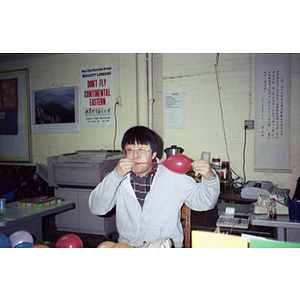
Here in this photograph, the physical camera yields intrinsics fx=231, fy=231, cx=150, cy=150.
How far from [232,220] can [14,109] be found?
1.98 meters

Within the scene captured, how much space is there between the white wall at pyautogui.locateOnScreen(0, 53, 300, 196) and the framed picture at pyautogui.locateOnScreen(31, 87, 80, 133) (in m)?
0.06

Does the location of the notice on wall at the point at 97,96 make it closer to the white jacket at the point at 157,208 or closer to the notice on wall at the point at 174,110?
the notice on wall at the point at 174,110

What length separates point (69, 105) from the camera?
2143 millimetres

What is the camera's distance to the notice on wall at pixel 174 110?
268 cm

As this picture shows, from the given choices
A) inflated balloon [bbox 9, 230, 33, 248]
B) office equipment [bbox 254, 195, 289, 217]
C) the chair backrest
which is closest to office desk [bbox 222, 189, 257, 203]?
office equipment [bbox 254, 195, 289, 217]

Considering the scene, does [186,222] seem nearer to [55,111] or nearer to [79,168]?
[79,168]

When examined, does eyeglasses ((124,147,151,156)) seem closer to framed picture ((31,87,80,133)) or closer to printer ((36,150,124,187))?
printer ((36,150,124,187))

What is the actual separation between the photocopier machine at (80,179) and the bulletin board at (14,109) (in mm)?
327

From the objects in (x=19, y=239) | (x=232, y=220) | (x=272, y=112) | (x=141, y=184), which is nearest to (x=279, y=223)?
(x=232, y=220)

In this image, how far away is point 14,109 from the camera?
6.74 ft

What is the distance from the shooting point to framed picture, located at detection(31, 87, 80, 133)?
2.05m

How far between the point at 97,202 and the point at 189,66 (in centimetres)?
204
